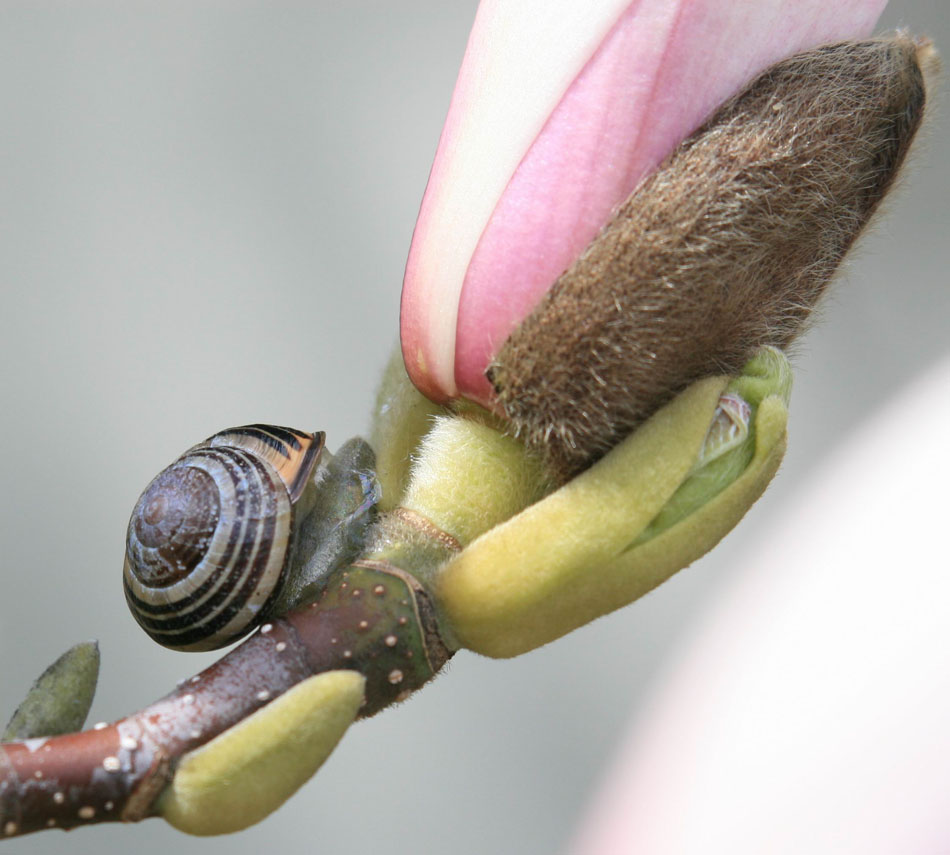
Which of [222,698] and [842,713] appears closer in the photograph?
[222,698]

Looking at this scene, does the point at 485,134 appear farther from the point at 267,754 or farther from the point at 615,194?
the point at 267,754

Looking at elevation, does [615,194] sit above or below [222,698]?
above

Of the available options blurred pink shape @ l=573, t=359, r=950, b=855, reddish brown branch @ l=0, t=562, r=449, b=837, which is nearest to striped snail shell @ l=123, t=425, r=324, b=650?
reddish brown branch @ l=0, t=562, r=449, b=837

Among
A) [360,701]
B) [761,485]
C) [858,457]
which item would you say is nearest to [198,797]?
[360,701]

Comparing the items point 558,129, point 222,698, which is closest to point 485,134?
point 558,129

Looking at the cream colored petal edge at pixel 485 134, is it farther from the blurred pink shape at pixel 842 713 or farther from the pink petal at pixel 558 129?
the blurred pink shape at pixel 842 713

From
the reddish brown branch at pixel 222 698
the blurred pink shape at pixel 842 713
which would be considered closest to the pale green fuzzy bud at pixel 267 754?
the reddish brown branch at pixel 222 698

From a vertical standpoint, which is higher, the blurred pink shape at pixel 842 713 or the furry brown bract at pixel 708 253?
the furry brown bract at pixel 708 253
